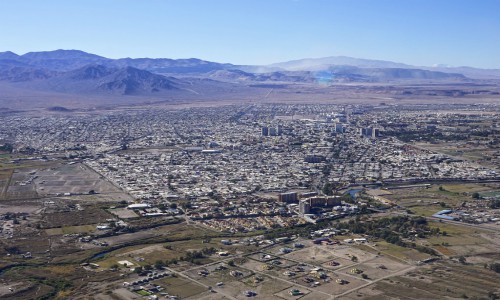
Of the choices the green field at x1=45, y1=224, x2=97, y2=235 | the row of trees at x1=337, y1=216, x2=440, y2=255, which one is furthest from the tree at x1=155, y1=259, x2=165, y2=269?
the row of trees at x1=337, y1=216, x2=440, y2=255

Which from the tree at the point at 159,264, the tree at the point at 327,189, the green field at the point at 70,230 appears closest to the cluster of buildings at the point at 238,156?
the tree at the point at 327,189

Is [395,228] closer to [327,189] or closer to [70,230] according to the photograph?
[327,189]

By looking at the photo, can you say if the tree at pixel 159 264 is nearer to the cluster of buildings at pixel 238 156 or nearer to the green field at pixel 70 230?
the green field at pixel 70 230

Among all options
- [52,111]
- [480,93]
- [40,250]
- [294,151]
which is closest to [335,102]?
[480,93]

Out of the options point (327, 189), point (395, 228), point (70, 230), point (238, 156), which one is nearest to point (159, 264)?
point (70, 230)

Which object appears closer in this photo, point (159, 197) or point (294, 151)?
point (159, 197)

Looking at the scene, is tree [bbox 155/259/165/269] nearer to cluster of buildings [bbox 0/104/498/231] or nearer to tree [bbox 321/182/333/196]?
cluster of buildings [bbox 0/104/498/231]

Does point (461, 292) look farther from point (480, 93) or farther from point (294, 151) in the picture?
point (480, 93)

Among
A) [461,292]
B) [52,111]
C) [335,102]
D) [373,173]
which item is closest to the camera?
[461,292]

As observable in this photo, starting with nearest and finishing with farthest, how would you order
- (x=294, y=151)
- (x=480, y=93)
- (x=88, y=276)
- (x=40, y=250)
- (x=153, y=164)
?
(x=88, y=276) < (x=40, y=250) < (x=153, y=164) < (x=294, y=151) < (x=480, y=93)

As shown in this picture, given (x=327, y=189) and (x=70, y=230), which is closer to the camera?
(x=70, y=230)
